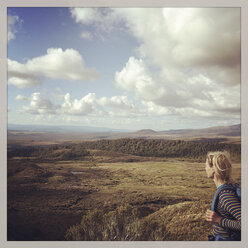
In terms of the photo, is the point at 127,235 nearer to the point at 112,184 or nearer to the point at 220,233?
the point at 112,184

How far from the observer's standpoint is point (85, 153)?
4.34 m

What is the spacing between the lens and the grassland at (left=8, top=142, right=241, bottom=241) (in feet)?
10.8

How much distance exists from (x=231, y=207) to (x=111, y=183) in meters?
2.38

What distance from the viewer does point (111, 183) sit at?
3861mm

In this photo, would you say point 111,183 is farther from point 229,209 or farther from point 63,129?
point 229,209

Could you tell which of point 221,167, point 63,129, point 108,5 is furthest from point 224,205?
point 108,5

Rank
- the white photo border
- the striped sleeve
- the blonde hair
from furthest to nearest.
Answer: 1. the white photo border
2. the blonde hair
3. the striped sleeve

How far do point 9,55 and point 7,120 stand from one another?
134 centimetres

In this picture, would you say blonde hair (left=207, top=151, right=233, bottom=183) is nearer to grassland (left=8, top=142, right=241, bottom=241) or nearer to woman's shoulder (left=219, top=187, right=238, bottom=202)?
woman's shoulder (left=219, top=187, right=238, bottom=202)

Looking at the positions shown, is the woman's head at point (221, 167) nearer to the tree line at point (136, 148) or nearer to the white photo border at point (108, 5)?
the white photo border at point (108, 5)

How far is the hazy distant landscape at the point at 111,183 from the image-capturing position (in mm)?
3295

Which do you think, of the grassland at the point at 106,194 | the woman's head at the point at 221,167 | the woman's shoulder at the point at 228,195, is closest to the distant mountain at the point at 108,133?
the grassland at the point at 106,194

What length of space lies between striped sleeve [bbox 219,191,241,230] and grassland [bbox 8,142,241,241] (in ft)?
4.61

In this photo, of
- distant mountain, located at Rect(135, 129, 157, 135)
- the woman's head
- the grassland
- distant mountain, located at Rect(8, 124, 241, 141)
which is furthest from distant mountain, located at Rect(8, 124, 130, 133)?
the woman's head
